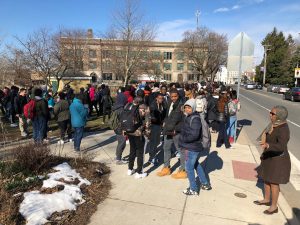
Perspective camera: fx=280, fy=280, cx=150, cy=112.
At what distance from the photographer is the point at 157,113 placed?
21.2 feet

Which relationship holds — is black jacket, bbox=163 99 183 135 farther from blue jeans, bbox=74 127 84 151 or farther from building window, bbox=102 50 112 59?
building window, bbox=102 50 112 59

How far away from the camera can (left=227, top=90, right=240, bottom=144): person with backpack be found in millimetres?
8750

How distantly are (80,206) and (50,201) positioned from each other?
18.2 inches

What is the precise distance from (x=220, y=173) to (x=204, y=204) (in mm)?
1682

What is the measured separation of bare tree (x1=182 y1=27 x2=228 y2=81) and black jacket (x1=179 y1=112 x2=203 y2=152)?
57798 mm

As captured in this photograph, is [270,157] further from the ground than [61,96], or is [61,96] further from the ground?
[61,96]

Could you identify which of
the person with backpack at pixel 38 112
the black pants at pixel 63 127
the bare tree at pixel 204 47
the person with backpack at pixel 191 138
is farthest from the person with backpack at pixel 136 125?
the bare tree at pixel 204 47

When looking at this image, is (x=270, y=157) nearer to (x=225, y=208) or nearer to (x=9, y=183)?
(x=225, y=208)

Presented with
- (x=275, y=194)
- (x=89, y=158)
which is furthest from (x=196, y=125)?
(x=89, y=158)

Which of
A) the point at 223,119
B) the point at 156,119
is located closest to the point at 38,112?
the point at 156,119

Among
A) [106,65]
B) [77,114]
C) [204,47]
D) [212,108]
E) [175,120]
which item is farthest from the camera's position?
[204,47]

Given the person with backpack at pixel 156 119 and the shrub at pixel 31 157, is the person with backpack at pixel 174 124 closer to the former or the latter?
the person with backpack at pixel 156 119

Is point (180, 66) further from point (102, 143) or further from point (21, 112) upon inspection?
point (102, 143)

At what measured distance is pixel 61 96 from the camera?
334 inches
